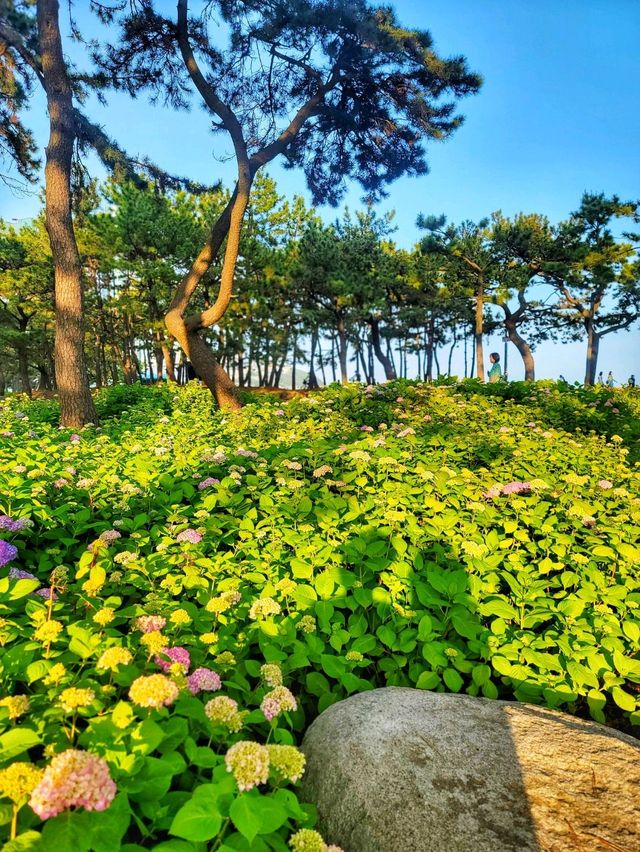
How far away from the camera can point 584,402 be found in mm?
8117

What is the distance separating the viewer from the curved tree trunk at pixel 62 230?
24.7 feet

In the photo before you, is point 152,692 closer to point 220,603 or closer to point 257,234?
point 220,603

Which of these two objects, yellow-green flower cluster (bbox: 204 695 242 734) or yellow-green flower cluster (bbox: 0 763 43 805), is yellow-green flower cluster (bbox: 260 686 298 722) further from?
yellow-green flower cluster (bbox: 0 763 43 805)

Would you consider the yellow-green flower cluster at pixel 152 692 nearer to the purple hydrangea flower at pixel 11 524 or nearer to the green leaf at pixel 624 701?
the purple hydrangea flower at pixel 11 524

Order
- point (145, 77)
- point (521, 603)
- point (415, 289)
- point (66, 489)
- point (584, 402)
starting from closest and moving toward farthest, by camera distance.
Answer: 1. point (521, 603)
2. point (66, 489)
3. point (584, 402)
4. point (145, 77)
5. point (415, 289)

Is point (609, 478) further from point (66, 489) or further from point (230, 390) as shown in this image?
point (230, 390)

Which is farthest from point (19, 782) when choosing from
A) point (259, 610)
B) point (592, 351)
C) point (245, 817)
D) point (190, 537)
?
point (592, 351)

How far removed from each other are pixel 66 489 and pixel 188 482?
89cm

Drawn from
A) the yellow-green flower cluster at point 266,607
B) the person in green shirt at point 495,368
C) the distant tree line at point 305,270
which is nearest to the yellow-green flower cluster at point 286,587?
the yellow-green flower cluster at point 266,607

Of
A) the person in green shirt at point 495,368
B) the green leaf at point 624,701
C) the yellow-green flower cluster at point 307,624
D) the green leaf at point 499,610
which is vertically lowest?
the green leaf at point 624,701

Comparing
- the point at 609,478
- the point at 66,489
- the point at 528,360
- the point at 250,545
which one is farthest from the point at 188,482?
the point at 528,360

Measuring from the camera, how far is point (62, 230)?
763 centimetres

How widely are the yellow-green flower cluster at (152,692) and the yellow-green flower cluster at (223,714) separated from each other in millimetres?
162

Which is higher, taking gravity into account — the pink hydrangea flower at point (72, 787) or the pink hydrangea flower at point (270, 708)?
the pink hydrangea flower at point (72, 787)
